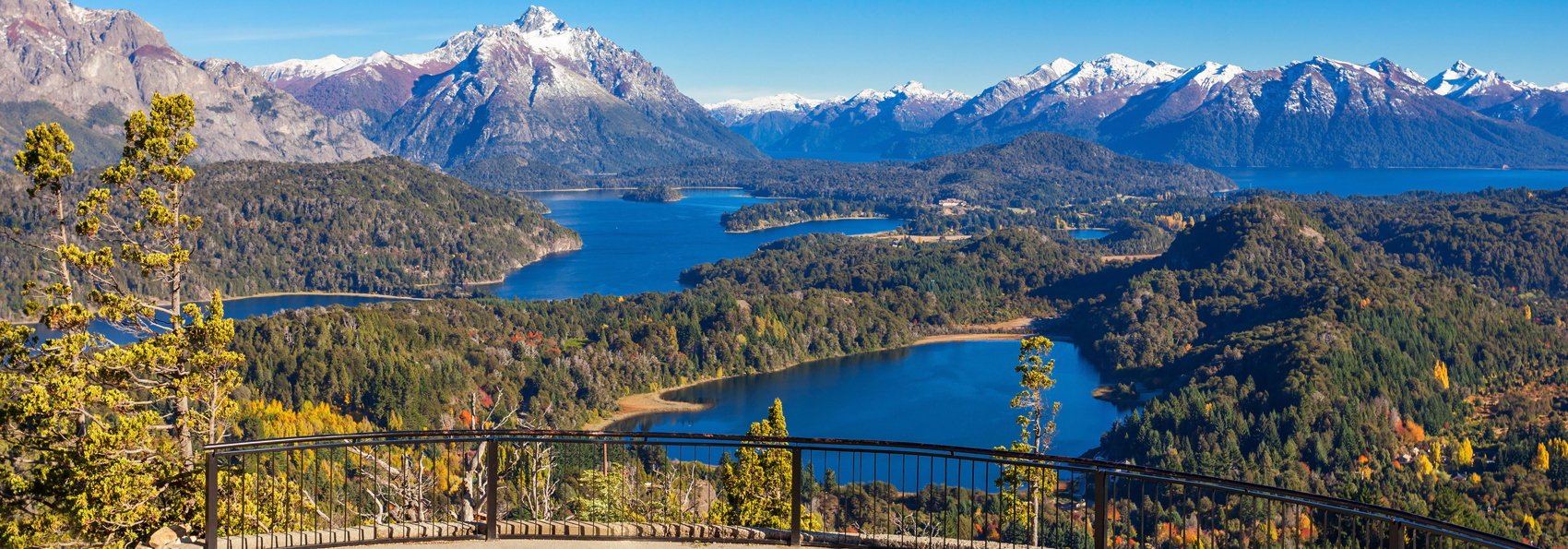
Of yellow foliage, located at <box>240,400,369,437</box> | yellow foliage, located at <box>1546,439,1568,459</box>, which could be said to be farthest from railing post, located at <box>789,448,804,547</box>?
yellow foliage, located at <box>1546,439,1568,459</box>

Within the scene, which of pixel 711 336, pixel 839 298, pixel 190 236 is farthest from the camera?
pixel 190 236

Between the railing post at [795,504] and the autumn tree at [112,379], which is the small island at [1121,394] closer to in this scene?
the railing post at [795,504]

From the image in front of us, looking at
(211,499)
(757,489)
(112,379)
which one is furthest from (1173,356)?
(211,499)

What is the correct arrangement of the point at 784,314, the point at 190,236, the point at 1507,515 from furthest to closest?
the point at 190,236 → the point at 784,314 → the point at 1507,515

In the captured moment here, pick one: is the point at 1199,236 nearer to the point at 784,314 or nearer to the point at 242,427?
the point at 784,314

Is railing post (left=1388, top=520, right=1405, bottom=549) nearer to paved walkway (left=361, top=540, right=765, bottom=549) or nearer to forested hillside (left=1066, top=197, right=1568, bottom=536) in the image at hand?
paved walkway (left=361, top=540, right=765, bottom=549)

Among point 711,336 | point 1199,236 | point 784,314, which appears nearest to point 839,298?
point 784,314

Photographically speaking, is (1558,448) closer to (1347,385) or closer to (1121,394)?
(1347,385)
